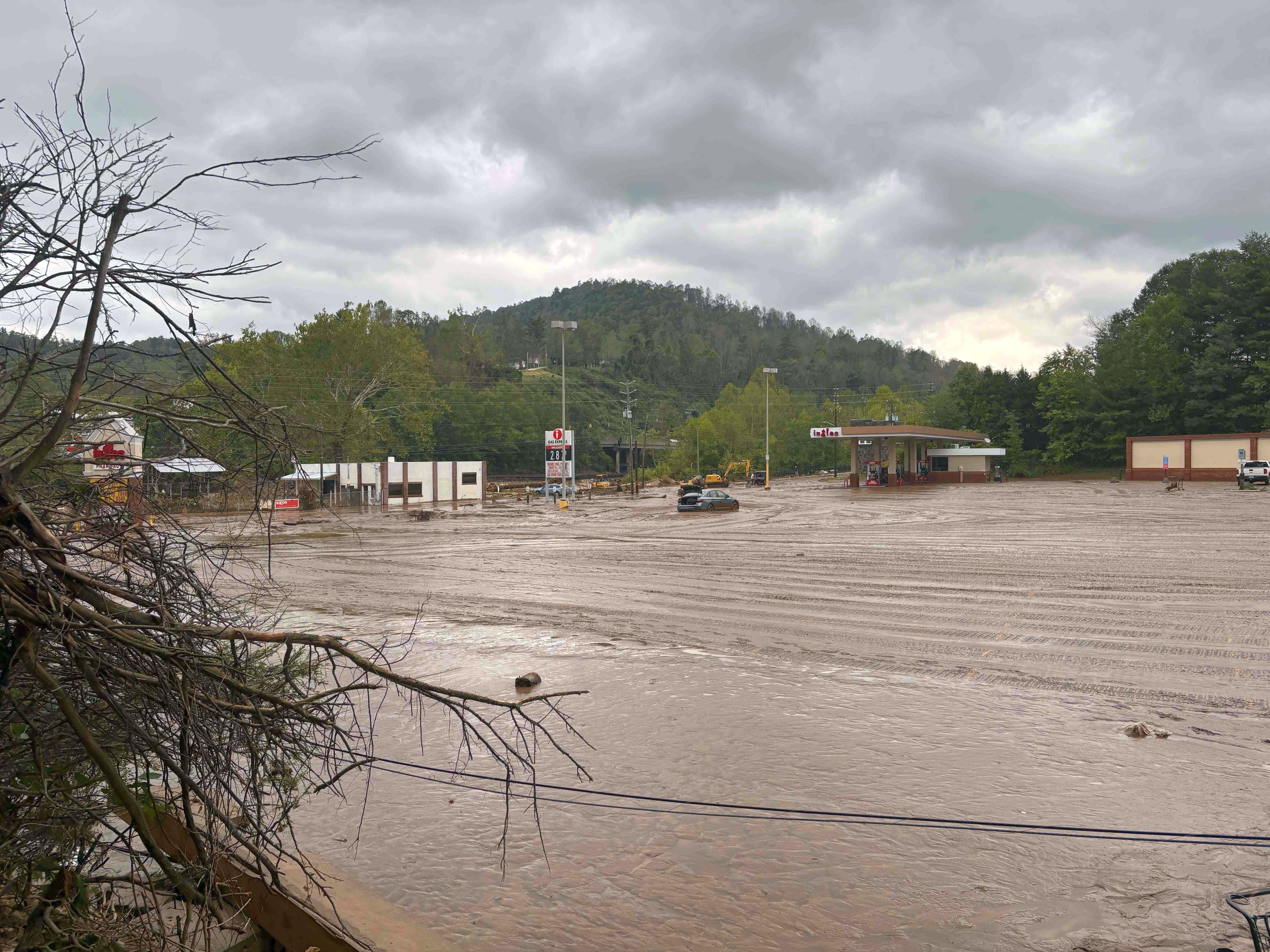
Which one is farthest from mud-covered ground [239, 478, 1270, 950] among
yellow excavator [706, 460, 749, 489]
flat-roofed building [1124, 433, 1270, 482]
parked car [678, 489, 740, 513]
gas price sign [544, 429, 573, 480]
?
yellow excavator [706, 460, 749, 489]

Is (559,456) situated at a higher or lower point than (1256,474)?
higher

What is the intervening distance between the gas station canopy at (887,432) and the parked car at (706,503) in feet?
68.2

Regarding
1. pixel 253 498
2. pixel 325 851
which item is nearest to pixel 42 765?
pixel 253 498

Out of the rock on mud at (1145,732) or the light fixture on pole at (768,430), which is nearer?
the rock on mud at (1145,732)

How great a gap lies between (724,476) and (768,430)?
767 inches

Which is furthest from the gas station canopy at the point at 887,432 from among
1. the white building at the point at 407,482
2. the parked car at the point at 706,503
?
the white building at the point at 407,482

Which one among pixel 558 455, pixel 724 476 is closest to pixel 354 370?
pixel 558 455

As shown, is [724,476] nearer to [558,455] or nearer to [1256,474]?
[558,455]

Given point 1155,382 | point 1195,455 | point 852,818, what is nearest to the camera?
point 852,818

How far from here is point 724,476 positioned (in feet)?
316

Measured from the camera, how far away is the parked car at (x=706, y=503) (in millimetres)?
52812

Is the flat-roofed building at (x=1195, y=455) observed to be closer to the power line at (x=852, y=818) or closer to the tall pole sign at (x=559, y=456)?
the tall pole sign at (x=559, y=456)

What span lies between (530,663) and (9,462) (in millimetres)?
10826

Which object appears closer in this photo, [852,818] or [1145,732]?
[852,818]
